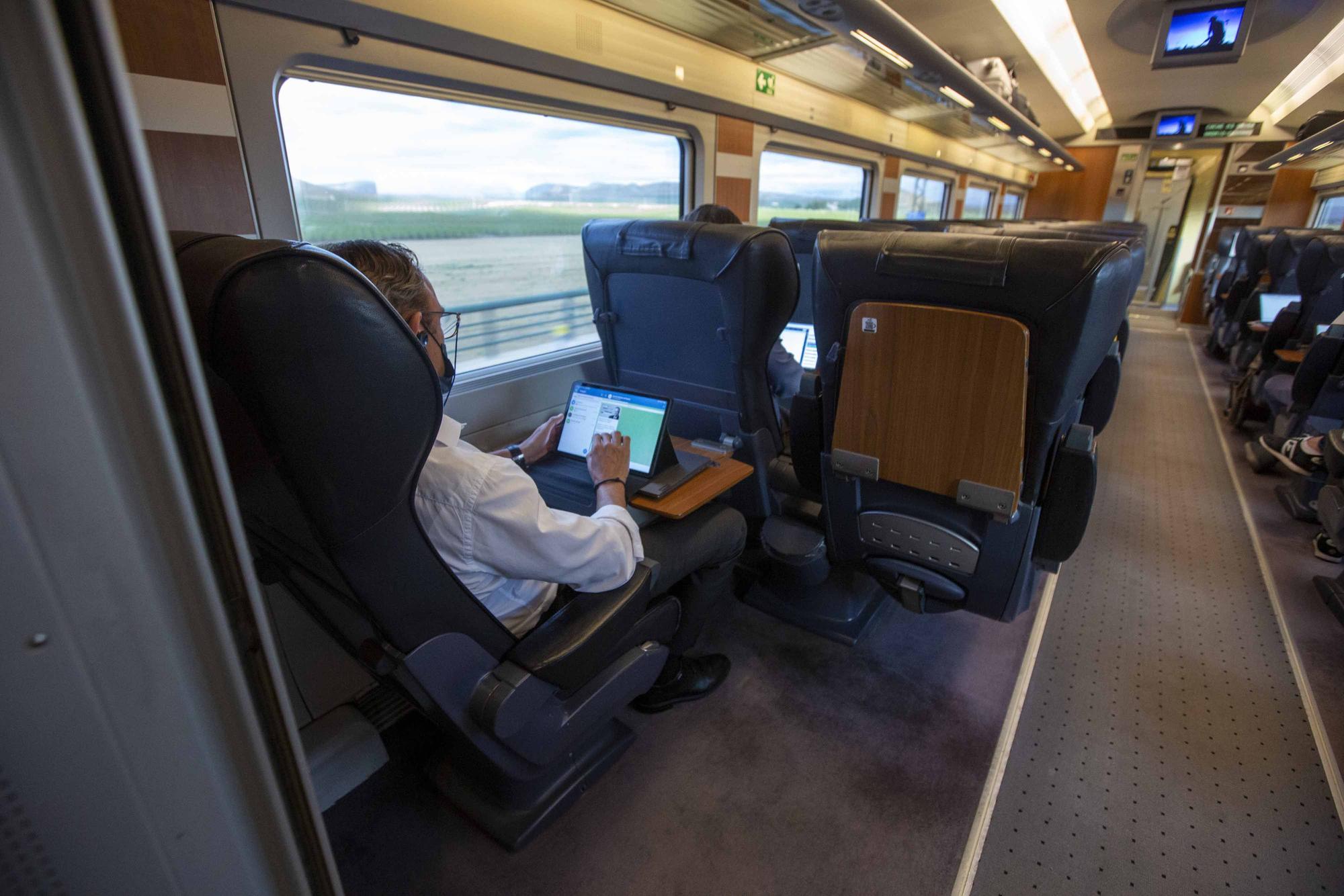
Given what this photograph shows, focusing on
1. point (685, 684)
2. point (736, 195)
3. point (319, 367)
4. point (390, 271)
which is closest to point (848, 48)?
point (736, 195)

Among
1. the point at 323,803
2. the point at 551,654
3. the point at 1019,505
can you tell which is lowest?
the point at 323,803

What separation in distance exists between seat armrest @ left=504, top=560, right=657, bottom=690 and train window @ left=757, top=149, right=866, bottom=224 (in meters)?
3.69

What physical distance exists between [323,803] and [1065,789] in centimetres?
228

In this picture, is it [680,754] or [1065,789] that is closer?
[1065,789]

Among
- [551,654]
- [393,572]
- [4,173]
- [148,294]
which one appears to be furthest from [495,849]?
[4,173]

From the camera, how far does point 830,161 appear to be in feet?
18.4

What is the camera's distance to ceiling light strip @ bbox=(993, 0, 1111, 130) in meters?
4.96

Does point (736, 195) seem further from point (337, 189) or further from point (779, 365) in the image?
point (337, 189)

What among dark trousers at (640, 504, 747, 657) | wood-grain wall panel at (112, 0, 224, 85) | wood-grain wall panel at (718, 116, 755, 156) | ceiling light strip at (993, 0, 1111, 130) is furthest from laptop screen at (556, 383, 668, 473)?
ceiling light strip at (993, 0, 1111, 130)

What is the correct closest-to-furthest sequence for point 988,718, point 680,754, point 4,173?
point 4,173
point 680,754
point 988,718

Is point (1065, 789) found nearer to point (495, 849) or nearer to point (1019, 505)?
point (1019, 505)

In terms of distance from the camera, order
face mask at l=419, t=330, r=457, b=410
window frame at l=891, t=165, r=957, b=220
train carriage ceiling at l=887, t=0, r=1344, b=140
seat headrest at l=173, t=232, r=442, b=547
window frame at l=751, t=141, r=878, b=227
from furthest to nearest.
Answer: window frame at l=891, t=165, r=957, b=220 → train carriage ceiling at l=887, t=0, r=1344, b=140 → window frame at l=751, t=141, r=878, b=227 → face mask at l=419, t=330, r=457, b=410 → seat headrest at l=173, t=232, r=442, b=547

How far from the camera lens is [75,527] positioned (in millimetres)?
479

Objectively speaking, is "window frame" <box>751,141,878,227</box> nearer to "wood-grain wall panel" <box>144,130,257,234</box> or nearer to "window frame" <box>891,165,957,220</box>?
"window frame" <box>891,165,957,220</box>
